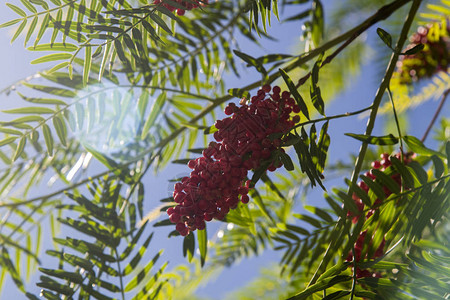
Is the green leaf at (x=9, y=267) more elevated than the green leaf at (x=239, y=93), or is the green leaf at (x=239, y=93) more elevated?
the green leaf at (x=239, y=93)

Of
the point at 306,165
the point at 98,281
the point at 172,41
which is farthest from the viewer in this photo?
the point at 172,41

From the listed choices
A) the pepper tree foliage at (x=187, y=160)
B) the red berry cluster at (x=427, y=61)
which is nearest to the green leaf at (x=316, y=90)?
the pepper tree foliage at (x=187, y=160)

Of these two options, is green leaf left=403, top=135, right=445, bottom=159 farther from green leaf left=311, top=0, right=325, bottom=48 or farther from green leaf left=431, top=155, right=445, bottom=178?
green leaf left=311, top=0, right=325, bottom=48

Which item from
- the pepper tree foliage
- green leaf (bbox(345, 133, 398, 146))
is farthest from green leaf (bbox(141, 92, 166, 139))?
green leaf (bbox(345, 133, 398, 146))

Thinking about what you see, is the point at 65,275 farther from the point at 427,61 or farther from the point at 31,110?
the point at 427,61

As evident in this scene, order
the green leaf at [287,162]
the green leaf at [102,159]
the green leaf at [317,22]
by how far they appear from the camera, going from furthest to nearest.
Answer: the green leaf at [317,22] < the green leaf at [102,159] < the green leaf at [287,162]

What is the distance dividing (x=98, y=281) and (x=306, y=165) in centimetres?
47

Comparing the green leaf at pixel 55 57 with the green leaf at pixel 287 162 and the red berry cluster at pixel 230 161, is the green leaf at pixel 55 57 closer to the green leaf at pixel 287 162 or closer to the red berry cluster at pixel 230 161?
the red berry cluster at pixel 230 161

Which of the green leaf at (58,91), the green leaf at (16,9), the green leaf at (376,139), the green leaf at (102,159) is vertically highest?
the green leaf at (16,9)

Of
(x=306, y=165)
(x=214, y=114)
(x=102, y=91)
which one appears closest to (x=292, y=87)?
(x=306, y=165)

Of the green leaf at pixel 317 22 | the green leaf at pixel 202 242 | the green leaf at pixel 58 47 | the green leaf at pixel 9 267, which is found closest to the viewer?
the green leaf at pixel 58 47

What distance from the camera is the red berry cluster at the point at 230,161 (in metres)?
0.65

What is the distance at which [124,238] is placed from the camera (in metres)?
0.97

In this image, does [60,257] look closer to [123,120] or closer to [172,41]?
[123,120]
